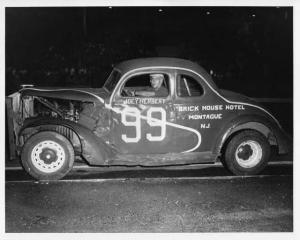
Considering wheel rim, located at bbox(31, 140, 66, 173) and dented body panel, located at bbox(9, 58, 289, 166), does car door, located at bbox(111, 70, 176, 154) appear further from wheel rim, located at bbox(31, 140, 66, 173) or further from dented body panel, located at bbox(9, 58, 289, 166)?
wheel rim, located at bbox(31, 140, 66, 173)

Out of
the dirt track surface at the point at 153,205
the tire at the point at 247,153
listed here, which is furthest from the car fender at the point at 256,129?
the dirt track surface at the point at 153,205

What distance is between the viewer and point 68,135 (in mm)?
6457

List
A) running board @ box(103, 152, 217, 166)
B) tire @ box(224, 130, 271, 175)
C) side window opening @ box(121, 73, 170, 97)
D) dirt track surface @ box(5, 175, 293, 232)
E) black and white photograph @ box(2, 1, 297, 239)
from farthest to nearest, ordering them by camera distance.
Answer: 1. tire @ box(224, 130, 271, 175)
2. side window opening @ box(121, 73, 170, 97)
3. running board @ box(103, 152, 217, 166)
4. black and white photograph @ box(2, 1, 297, 239)
5. dirt track surface @ box(5, 175, 293, 232)

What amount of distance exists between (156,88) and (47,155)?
2117 millimetres

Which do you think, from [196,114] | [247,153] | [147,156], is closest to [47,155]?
[147,156]

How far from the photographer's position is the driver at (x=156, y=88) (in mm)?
6520

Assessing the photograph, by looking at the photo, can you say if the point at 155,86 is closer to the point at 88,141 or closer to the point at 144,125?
the point at 144,125

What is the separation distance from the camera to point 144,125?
6.31 meters

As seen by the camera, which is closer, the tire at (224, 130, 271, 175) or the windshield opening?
the windshield opening

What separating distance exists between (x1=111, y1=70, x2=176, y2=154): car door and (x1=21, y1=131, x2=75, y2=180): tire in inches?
31.9

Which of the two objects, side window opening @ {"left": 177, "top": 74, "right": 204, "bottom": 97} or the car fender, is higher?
side window opening @ {"left": 177, "top": 74, "right": 204, "bottom": 97}

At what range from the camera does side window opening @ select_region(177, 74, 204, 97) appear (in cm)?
652

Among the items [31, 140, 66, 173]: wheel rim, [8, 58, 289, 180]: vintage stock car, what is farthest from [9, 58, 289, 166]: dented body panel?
[31, 140, 66, 173]: wheel rim
